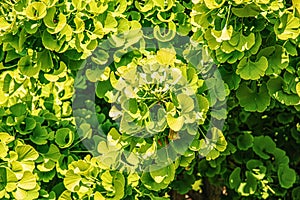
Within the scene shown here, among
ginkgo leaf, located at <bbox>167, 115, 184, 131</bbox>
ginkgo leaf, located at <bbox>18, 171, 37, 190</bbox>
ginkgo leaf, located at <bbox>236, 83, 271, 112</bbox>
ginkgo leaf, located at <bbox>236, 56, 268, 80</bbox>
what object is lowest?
ginkgo leaf, located at <bbox>18, 171, 37, 190</bbox>

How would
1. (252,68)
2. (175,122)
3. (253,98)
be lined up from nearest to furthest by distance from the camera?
(175,122)
(252,68)
(253,98)

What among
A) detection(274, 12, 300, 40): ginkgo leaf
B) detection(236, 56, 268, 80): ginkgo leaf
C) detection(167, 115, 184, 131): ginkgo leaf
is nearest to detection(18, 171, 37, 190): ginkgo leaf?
detection(167, 115, 184, 131): ginkgo leaf

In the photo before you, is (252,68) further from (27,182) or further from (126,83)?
(27,182)

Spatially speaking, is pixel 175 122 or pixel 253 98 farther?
pixel 253 98

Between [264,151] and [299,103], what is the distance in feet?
2.15

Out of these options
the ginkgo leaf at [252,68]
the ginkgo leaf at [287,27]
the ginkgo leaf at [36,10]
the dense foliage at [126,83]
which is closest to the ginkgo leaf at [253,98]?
the dense foliage at [126,83]

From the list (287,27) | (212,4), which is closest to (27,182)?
(212,4)

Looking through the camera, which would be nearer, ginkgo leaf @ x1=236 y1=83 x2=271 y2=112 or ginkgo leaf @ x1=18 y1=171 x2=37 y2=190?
ginkgo leaf @ x1=18 y1=171 x2=37 y2=190

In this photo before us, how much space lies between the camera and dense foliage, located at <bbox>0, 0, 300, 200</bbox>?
1.56m

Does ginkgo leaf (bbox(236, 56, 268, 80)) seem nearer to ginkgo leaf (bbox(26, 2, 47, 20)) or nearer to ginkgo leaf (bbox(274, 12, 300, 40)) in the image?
ginkgo leaf (bbox(274, 12, 300, 40))

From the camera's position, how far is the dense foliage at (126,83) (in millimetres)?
1558

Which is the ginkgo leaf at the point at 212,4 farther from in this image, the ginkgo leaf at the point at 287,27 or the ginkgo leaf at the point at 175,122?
the ginkgo leaf at the point at 175,122

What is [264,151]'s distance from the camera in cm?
233

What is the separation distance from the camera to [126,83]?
5.07 feet
